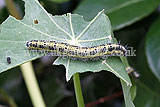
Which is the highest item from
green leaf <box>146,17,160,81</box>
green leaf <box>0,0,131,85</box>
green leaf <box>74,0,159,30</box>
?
green leaf <box>74,0,159,30</box>

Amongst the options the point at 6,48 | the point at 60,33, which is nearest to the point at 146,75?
the point at 60,33

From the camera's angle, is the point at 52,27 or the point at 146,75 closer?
the point at 52,27

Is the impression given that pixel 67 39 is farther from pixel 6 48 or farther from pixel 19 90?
pixel 19 90

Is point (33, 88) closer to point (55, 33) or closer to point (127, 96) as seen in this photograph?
point (55, 33)

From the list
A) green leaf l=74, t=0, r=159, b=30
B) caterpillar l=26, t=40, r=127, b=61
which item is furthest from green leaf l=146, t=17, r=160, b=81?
caterpillar l=26, t=40, r=127, b=61

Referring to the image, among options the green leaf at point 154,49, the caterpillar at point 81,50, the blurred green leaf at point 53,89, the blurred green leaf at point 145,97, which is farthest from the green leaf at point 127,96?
the blurred green leaf at point 53,89

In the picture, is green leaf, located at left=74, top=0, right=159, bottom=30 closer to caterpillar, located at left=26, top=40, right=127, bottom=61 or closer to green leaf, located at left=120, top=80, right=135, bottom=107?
caterpillar, located at left=26, top=40, right=127, bottom=61
